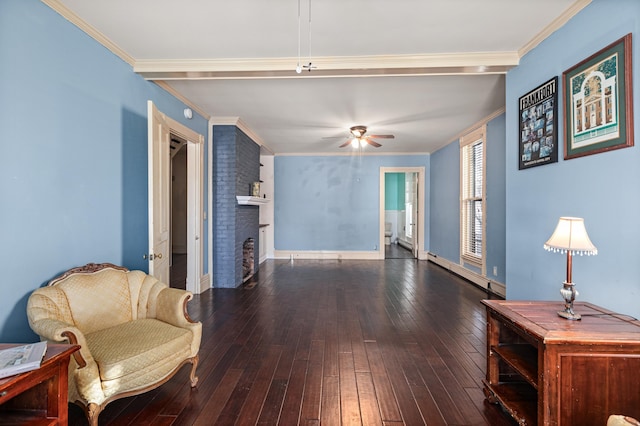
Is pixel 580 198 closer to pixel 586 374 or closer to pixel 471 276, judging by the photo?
pixel 586 374

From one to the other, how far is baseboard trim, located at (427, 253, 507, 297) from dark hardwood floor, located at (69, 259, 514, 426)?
38 cm

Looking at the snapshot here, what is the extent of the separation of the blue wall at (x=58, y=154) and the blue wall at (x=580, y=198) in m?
A: 3.76

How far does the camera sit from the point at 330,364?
2.43 metres

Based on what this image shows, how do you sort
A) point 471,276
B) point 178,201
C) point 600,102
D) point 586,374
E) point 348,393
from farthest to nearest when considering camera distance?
point 178,201
point 471,276
point 348,393
point 600,102
point 586,374

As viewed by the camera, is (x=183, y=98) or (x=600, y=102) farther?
(x=183, y=98)

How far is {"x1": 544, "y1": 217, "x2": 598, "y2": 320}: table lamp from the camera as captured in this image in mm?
1637

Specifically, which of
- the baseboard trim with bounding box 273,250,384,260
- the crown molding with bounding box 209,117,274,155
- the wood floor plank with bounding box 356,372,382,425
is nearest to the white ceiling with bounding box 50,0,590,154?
the crown molding with bounding box 209,117,274,155

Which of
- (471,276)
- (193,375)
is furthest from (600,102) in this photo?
(471,276)

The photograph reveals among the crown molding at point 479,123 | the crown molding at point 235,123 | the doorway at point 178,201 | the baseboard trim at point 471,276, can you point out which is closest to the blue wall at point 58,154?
the crown molding at point 235,123

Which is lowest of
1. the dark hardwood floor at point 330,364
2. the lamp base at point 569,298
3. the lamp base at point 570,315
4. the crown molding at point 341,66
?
the dark hardwood floor at point 330,364

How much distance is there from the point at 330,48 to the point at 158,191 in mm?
2066

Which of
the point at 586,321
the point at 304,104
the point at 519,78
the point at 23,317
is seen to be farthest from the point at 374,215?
the point at 23,317

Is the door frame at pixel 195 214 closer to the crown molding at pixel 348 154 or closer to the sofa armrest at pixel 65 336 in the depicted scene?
the sofa armrest at pixel 65 336

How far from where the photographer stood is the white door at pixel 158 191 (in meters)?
2.58
